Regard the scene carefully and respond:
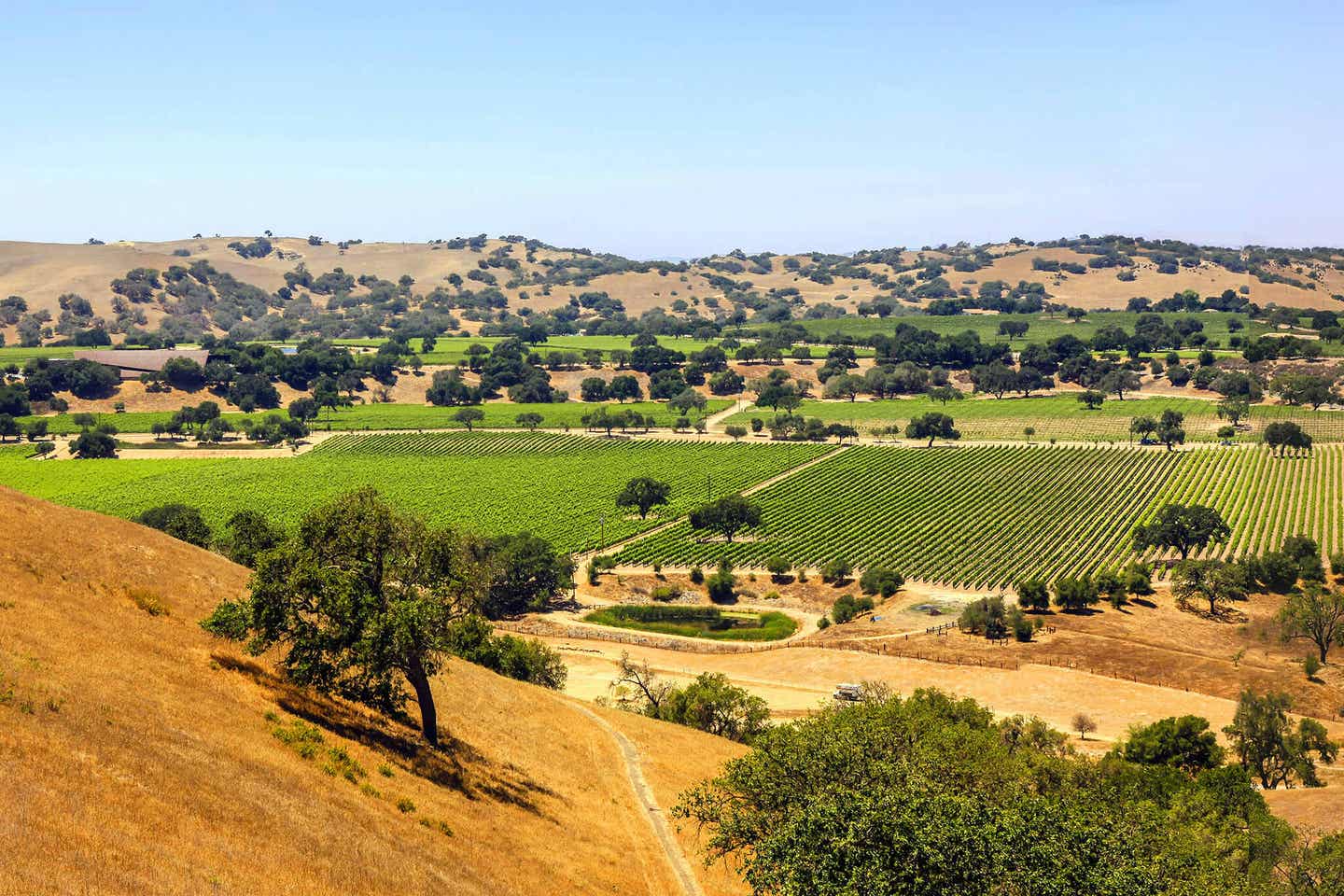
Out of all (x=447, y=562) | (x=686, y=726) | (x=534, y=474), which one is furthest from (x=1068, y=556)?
(x=447, y=562)

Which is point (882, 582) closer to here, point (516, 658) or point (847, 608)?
point (847, 608)

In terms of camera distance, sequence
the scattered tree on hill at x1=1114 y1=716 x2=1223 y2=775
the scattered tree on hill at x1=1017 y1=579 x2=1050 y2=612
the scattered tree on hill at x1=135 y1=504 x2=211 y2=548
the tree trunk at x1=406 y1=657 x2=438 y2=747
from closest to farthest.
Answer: the tree trunk at x1=406 y1=657 x2=438 y2=747 < the scattered tree on hill at x1=1114 y1=716 x2=1223 y2=775 < the scattered tree on hill at x1=135 y1=504 x2=211 y2=548 < the scattered tree on hill at x1=1017 y1=579 x2=1050 y2=612

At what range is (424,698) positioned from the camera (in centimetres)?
4803

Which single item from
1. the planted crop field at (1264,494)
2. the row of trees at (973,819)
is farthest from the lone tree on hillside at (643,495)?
the row of trees at (973,819)

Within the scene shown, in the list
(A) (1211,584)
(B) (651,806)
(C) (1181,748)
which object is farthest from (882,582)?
(B) (651,806)

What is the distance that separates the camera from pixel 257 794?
34531 millimetres

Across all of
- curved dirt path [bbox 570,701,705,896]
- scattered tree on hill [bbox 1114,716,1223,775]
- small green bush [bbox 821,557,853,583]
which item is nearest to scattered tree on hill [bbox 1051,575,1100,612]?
small green bush [bbox 821,557,853,583]

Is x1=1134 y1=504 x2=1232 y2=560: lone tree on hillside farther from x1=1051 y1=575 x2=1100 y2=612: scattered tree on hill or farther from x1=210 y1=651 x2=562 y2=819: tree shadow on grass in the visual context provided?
x1=210 y1=651 x2=562 y2=819: tree shadow on grass

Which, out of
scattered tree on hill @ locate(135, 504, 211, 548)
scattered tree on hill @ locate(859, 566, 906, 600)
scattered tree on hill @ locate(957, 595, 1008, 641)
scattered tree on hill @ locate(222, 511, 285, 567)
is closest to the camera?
scattered tree on hill @ locate(222, 511, 285, 567)

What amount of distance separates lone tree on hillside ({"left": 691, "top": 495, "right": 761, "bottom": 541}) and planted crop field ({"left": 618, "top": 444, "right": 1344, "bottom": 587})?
2140mm

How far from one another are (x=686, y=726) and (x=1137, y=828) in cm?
3785

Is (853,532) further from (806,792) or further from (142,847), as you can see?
(142,847)

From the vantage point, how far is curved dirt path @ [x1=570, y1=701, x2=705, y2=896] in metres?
46.1

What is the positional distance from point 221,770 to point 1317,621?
9347 centimetres
